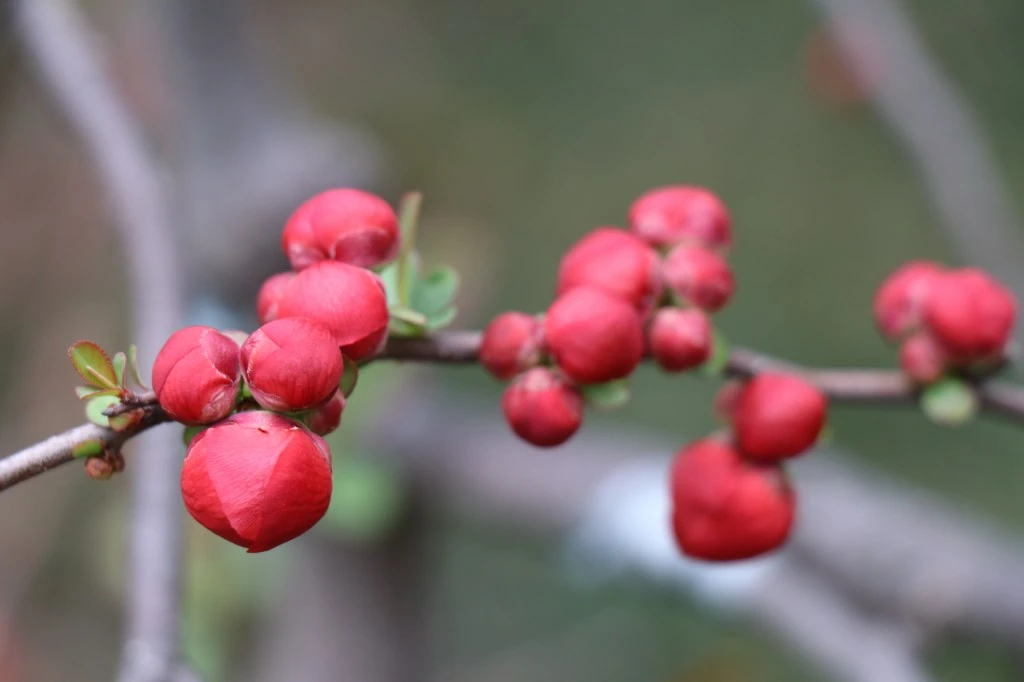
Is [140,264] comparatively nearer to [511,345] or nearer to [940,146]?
[511,345]

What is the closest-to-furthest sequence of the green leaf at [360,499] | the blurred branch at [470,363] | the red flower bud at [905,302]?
1. the blurred branch at [470,363]
2. the red flower bud at [905,302]
3. the green leaf at [360,499]

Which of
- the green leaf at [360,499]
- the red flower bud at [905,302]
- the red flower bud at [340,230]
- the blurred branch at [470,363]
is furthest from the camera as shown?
the green leaf at [360,499]

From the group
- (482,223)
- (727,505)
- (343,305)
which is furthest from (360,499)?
(482,223)

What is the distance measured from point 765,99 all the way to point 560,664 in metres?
1.42

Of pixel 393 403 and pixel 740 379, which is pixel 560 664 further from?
pixel 740 379

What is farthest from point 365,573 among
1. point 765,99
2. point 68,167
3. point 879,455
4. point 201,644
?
point 765,99

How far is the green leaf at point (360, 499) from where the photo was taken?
113cm

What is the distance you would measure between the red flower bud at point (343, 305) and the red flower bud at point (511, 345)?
0.18ft

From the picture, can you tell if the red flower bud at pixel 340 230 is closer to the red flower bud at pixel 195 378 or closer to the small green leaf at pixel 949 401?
the red flower bud at pixel 195 378

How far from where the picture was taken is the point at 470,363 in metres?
0.42

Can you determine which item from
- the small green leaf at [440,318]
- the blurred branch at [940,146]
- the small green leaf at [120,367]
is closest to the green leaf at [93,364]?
the small green leaf at [120,367]

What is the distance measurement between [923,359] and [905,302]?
0.04 meters

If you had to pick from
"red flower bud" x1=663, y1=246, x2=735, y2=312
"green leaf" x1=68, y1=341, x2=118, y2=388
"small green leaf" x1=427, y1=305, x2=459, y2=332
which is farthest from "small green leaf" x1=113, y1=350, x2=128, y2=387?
"red flower bud" x1=663, y1=246, x2=735, y2=312

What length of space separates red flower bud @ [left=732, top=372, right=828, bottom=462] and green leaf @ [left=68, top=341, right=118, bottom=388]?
0.28 meters
